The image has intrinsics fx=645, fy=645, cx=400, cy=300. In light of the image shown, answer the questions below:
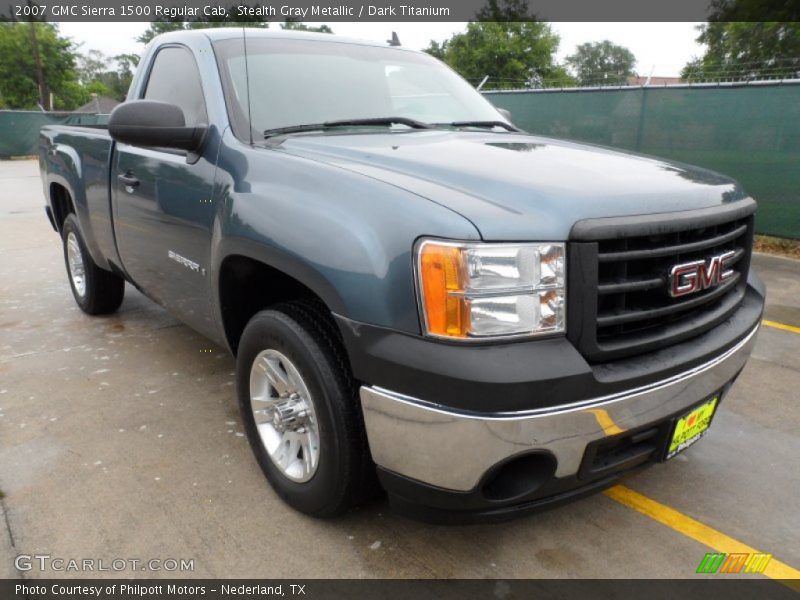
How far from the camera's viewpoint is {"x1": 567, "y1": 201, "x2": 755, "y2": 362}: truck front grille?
1.84m

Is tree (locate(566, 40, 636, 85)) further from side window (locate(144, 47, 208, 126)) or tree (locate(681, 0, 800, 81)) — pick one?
side window (locate(144, 47, 208, 126))

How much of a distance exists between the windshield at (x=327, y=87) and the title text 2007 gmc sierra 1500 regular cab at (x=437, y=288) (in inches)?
0.7

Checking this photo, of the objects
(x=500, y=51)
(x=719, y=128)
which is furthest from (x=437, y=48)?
(x=719, y=128)

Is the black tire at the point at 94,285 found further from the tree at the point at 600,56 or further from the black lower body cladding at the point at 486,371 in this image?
the tree at the point at 600,56

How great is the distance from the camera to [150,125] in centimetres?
270

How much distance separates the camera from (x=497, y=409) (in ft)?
5.67

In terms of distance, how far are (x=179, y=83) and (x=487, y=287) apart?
2.32 meters

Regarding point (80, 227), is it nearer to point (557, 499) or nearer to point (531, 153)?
point (531, 153)

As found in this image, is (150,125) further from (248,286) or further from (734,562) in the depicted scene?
(734,562)

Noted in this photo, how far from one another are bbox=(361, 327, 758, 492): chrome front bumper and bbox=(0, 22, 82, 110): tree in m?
49.9

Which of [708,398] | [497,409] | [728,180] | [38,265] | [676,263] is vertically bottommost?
[38,265]

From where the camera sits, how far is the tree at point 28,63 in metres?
43.9

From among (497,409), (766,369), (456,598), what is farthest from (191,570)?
(766,369)

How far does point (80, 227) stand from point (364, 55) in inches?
94.6
